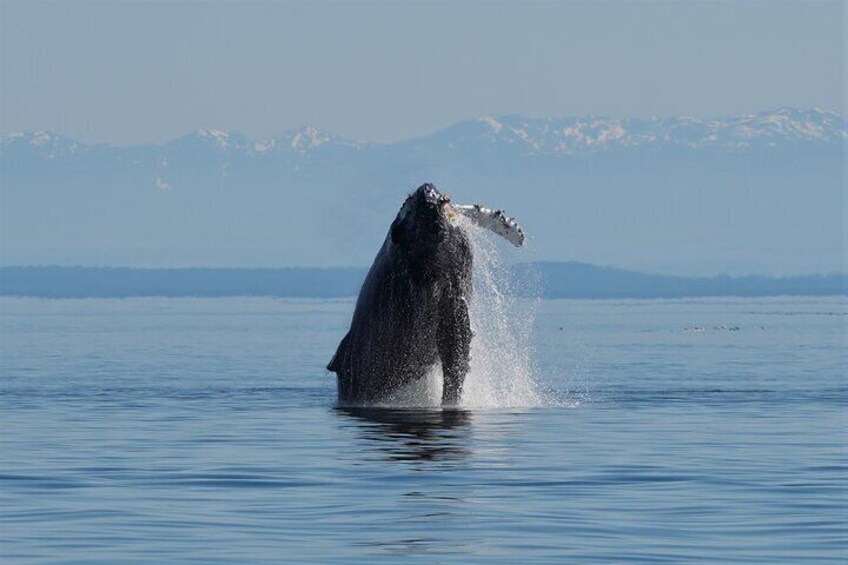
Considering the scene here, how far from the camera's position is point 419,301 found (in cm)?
2920

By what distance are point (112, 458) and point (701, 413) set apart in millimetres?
10300

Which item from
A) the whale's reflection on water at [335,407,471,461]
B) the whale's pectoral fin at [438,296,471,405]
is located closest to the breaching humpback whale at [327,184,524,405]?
the whale's pectoral fin at [438,296,471,405]

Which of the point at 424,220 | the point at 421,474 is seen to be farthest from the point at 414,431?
the point at 421,474

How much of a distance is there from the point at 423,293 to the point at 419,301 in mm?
124

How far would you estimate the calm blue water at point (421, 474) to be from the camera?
16969 millimetres

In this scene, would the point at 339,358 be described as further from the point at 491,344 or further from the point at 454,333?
the point at 491,344

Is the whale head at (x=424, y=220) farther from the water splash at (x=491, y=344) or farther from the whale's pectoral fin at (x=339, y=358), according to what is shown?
the whale's pectoral fin at (x=339, y=358)

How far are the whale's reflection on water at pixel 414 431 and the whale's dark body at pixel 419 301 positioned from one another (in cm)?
71

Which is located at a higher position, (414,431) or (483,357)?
(483,357)

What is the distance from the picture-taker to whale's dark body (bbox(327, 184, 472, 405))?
2906 cm

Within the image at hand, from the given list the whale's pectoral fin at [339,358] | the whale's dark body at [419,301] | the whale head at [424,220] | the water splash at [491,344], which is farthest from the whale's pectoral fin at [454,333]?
the whale's pectoral fin at [339,358]

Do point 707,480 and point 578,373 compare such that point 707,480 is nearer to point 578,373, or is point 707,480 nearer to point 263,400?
point 263,400

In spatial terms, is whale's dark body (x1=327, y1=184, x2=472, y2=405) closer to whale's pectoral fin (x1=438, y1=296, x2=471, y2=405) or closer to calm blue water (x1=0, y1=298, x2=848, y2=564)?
whale's pectoral fin (x1=438, y1=296, x2=471, y2=405)

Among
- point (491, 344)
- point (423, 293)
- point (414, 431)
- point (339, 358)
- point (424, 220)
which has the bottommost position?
point (414, 431)
